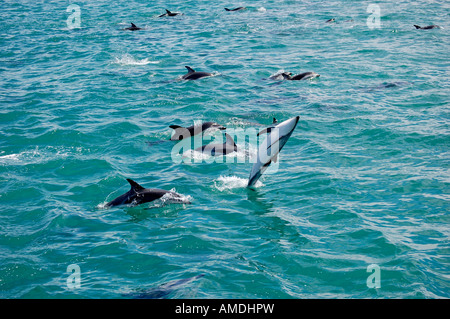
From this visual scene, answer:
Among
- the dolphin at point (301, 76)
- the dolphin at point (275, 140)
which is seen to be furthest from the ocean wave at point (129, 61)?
the dolphin at point (275, 140)

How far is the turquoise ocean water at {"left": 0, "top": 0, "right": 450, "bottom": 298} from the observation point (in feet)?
34.2

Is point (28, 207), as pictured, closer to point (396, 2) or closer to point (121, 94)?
point (121, 94)

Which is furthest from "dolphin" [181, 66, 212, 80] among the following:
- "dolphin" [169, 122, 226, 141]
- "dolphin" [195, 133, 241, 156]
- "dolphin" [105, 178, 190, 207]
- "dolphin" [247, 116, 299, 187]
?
"dolphin" [247, 116, 299, 187]

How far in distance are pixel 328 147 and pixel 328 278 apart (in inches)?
284

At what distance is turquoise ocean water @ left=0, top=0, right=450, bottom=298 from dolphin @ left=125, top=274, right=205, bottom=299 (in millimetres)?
179

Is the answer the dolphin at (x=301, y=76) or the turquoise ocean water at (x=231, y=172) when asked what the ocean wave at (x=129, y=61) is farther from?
the dolphin at (x=301, y=76)

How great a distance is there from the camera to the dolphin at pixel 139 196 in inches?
510

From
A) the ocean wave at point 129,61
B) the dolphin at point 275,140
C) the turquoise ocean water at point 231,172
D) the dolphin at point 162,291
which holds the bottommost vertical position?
the turquoise ocean water at point 231,172

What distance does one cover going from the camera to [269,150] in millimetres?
12180

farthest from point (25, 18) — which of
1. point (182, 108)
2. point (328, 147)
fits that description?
point (328, 147)

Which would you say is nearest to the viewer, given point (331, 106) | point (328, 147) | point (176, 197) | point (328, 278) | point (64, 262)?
point (328, 278)

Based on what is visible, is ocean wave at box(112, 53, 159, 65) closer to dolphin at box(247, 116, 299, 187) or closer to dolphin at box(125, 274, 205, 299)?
dolphin at box(247, 116, 299, 187)

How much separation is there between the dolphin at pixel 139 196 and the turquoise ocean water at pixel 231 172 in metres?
0.20

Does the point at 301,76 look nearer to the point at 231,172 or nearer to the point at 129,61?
the point at 231,172
